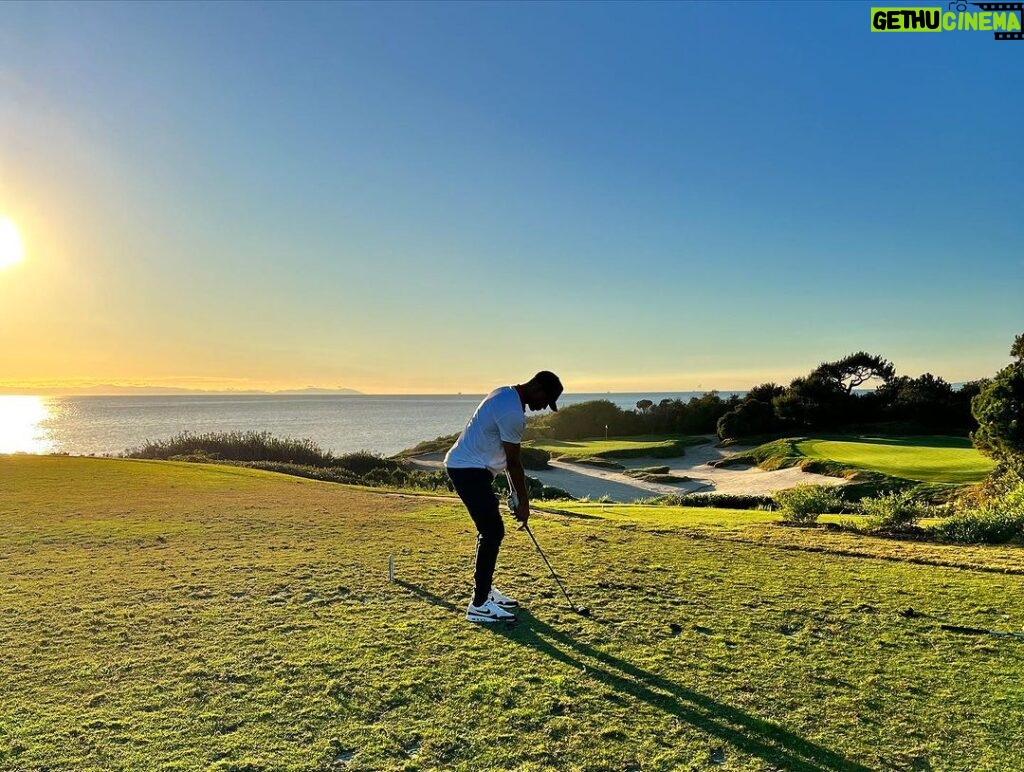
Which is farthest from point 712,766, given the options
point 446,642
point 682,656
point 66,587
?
point 66,587

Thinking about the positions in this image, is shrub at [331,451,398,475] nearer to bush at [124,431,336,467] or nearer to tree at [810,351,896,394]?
bush at [124,431,336,467]

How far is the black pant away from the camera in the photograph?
553 centimetres

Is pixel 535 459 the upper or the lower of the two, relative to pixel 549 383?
lower

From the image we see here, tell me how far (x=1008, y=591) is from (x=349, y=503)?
11248 millimetres

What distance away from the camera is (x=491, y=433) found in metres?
5.55

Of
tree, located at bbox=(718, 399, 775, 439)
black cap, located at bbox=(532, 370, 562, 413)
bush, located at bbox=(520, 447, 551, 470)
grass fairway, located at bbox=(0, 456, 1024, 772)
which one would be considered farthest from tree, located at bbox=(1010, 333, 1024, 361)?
tree, located at bbox=(718, 399, 775, 439)

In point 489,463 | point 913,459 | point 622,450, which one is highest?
point 489,463

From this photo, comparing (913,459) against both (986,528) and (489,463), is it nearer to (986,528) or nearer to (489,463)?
(986,528)

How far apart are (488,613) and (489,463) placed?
130 cm

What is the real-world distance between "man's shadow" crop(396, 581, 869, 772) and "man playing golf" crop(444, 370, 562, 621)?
1.18 feet

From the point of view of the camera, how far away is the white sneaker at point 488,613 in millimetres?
5398

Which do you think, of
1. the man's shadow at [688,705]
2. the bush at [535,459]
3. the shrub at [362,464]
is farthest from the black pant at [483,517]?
the bush at [535,459]

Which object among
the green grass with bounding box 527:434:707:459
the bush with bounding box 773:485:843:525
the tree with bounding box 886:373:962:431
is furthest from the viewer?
the tree with bounding box 886:373:962:431

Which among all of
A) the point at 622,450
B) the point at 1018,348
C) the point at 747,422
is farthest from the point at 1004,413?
the point at 747,422
